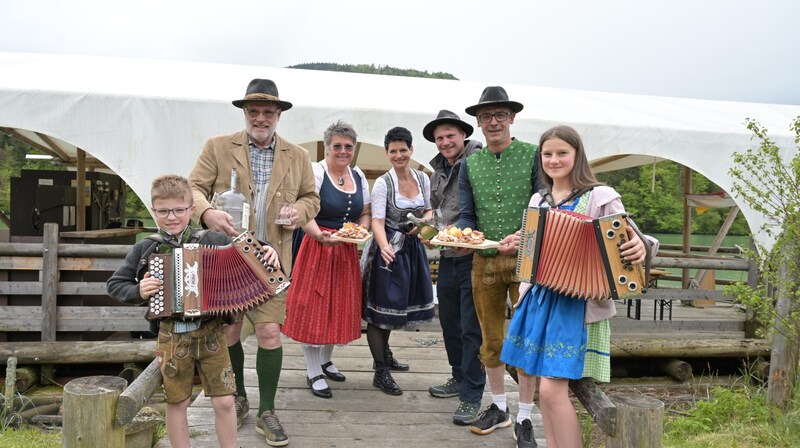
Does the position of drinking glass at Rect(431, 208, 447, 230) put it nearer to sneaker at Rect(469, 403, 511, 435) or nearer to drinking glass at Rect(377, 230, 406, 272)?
drinking glass at Rect(377, 230, 406, 272)

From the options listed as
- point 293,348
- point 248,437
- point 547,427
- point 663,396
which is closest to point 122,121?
point 293,348

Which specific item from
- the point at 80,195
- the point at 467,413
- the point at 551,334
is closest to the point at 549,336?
the point at 551,334

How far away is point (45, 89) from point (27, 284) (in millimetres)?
1837

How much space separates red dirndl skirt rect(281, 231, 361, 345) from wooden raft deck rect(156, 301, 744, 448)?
39 centimetres

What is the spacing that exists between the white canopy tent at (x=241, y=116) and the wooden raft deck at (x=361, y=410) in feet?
7.22

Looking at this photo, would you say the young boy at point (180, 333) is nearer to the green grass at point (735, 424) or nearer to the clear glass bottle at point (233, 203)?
the clear glass bottle at point (233, 203)

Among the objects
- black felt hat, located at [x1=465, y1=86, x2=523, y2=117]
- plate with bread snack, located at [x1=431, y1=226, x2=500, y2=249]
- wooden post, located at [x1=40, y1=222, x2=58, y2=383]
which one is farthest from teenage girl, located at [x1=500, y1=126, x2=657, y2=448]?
wooden post, located at [x1=40, y1=222, x2=58, y2=383]

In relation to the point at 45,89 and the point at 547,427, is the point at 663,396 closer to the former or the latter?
the point at 547,427

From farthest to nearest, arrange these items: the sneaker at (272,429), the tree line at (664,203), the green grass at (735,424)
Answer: the tree line at (664,203) → the green grass at (735,424) → the sneaker at (272,429)

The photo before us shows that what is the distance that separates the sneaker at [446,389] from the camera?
12.6 feet

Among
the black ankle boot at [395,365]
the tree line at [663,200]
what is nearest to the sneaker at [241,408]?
the black ankle boot at [395,365]

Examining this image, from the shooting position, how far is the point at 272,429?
307 centimetres

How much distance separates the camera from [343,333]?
380 centimetres

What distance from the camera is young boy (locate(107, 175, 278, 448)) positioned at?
246 cm
